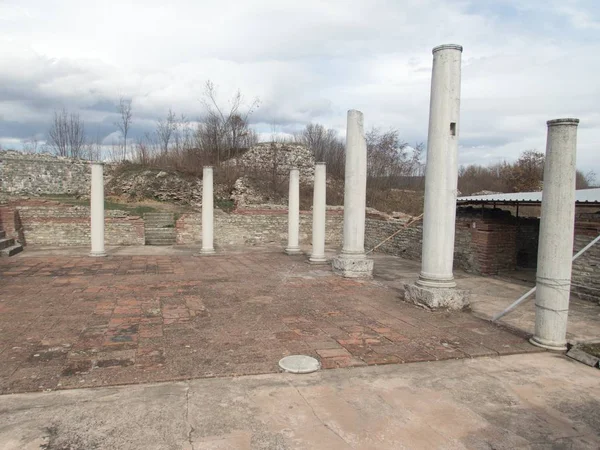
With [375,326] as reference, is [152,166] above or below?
above

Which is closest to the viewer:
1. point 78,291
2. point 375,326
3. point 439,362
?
point 439,362

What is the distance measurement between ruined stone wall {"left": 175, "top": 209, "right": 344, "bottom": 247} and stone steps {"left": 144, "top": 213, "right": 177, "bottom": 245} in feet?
1.61

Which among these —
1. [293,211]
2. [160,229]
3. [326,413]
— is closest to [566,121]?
[326,413]

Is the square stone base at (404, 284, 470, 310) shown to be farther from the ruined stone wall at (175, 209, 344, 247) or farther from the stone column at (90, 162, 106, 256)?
the ruined stone wall at (175, 209, 344, 247)

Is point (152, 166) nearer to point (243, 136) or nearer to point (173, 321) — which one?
point (243, 136)

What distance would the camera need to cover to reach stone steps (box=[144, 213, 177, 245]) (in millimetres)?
18453

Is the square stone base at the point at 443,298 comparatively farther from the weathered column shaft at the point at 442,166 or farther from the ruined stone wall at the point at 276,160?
the ruined stone wall at the point at 276,160

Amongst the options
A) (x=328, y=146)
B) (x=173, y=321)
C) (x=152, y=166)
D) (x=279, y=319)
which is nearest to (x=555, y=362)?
(x=279, y=319)

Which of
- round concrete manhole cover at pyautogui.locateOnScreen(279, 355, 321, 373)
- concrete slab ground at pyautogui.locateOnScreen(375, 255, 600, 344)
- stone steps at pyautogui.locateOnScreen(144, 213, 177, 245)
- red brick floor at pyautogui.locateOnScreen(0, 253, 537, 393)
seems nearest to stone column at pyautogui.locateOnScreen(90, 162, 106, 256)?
red brick floor at pyautogui.locateOnScreen(0, 253, 537, 393)

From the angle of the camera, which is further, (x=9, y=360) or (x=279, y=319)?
(x=279, y=319)

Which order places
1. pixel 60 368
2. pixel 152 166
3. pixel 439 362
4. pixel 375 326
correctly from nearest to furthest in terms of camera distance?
pixel 60 368, pixel 439 362, pixel 375 326, pixel 152 166

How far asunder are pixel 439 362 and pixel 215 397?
8.32 ft

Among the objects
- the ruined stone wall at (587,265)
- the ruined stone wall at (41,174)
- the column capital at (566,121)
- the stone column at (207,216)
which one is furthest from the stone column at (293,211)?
the ruined stone wall at (41,174)

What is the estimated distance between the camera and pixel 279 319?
6.48m
